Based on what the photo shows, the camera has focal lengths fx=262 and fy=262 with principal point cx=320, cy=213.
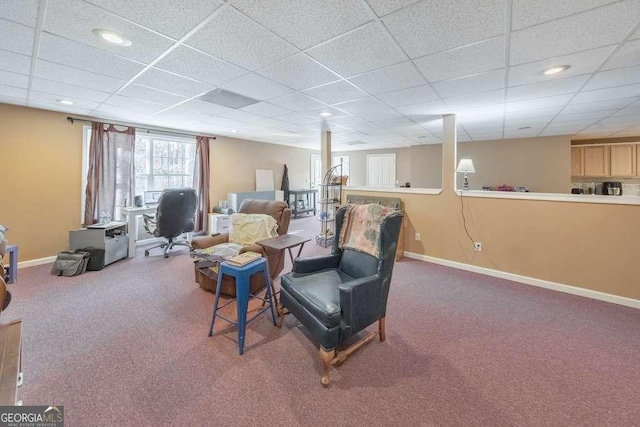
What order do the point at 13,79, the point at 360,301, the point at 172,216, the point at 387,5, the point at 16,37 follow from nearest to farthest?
the point at 387,5, the point at 360,301, the point at 16,37, the point at 13,79, the point at 172,216

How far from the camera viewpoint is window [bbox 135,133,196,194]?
203 inches

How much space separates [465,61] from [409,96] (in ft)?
3.31

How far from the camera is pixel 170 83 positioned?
9.43 ft

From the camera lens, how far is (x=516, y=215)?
11.4ft

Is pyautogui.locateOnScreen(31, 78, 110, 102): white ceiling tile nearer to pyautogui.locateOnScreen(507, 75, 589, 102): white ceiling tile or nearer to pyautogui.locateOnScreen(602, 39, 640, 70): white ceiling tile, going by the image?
pyautogui.locateOnScreen(507, 75, 589, 102): white ceiling tile

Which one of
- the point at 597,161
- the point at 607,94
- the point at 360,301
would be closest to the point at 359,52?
the point at 360,301

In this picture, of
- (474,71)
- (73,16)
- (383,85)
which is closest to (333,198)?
(383,85)

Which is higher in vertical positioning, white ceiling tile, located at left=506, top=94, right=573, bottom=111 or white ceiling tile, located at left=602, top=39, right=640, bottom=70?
white ceiling tile, located at left=506, top=94, right=573, bottom=111

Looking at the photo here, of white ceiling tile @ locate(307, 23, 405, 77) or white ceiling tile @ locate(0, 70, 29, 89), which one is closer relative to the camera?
white ceiling tile @ locate(307, 23, 405, 77)

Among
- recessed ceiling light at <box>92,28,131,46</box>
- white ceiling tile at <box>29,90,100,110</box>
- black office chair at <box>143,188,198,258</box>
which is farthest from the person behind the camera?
black office chair at <box>143,188,198,258</box>

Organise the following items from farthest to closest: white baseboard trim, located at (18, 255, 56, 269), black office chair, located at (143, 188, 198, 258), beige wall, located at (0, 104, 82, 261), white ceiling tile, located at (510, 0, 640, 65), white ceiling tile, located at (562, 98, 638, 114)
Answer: black office chair, located at (143, 188, 198, 258) → white baseboard trim, located at (18, 255, 56, 269) → beige wall, located at (0, 104, 82, 261) → white ceiling tile, located at (562, 98, 638, 114) → white ceiling tile, located at (510, 0, 640, 65)

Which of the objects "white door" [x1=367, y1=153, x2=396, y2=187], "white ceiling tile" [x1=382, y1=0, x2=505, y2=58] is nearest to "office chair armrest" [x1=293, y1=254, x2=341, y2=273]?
"white ceiling tile" [x1=382, y1=0, x2=505, y2=58]

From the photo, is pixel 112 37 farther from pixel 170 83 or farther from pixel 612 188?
pixel 612 188

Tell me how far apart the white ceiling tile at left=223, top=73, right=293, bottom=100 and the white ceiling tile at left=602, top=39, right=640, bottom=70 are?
116 inches
